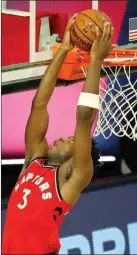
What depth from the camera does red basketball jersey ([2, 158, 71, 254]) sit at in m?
2.17

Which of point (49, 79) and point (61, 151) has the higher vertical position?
point (49, 79)

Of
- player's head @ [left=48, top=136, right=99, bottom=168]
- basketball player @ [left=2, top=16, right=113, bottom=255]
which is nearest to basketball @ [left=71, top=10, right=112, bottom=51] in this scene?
basketball player @ [left=2, top=16, right=113, bottom=255]

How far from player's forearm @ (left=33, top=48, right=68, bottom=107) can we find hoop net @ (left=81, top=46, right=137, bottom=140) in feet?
1.28

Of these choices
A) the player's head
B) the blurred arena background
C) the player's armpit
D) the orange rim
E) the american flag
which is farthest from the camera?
the blurred arena background

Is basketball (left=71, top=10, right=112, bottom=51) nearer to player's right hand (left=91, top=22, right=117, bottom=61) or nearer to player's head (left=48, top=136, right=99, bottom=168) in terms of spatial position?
player's right hand (left=91, top=22, right=117, bottom=61)

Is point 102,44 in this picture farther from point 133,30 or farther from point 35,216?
point 133,30

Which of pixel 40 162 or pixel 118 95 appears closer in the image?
pixel 40 162

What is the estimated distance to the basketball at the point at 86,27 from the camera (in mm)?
2245

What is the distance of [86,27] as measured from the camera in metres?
2.27

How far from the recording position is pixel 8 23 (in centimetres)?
325

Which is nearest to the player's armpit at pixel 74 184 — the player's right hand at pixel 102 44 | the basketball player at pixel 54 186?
the basketball player at pixel 54 186

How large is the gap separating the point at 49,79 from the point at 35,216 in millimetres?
568

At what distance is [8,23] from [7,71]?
0.93 feet

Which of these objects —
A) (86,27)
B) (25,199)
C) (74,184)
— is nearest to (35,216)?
(25,199)
